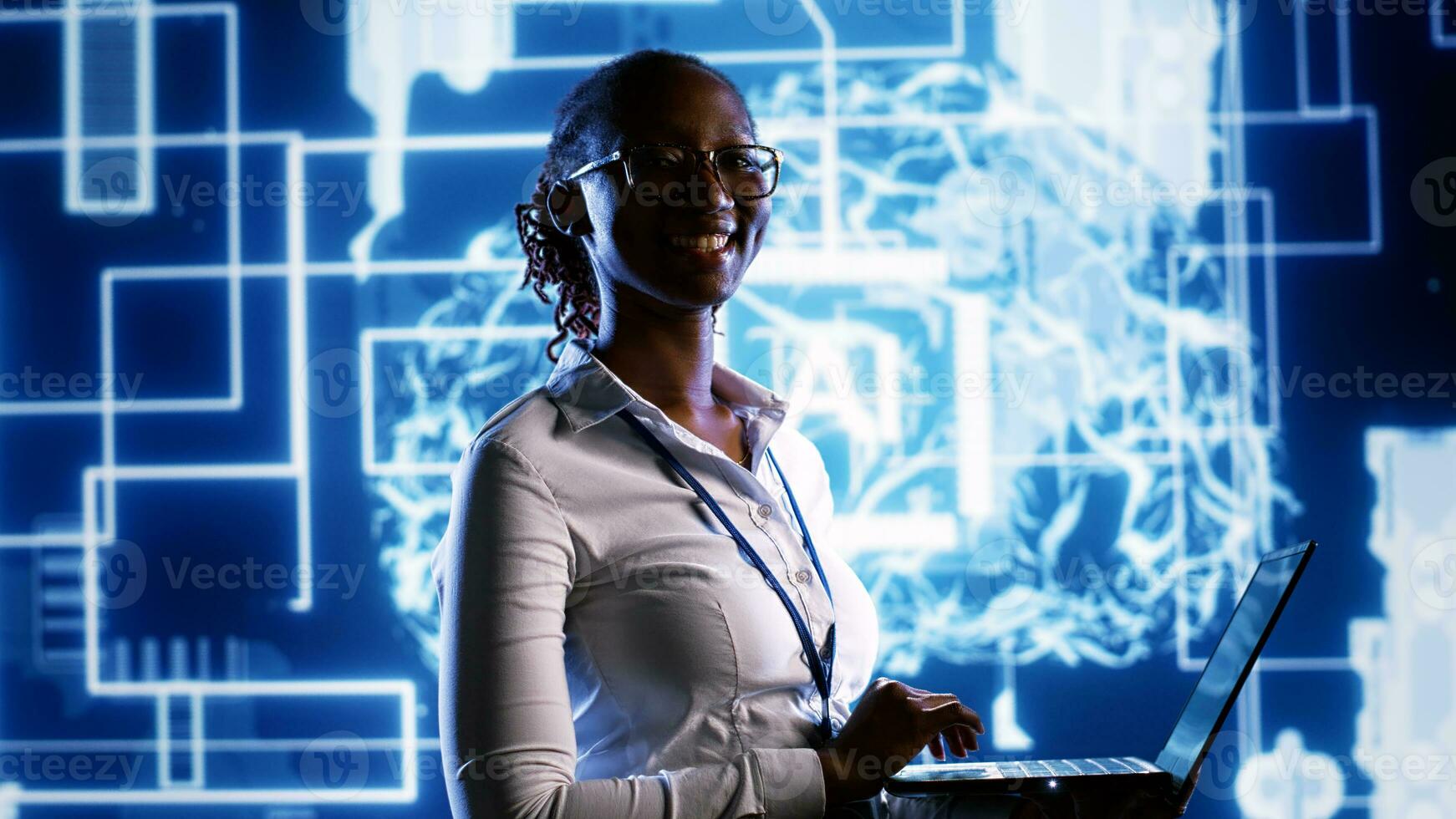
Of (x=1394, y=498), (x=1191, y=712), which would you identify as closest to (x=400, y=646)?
(x=1191, y=712)

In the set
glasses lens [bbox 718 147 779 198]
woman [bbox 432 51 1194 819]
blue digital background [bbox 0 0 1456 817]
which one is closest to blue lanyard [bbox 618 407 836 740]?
woman [bbox 432 51 1194 819]

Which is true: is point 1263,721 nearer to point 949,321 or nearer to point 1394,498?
point 1394,498

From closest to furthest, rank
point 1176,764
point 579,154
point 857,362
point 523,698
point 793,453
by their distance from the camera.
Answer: point 523,698
point 1176,764
point 579,154
point 793,453
point 857,362

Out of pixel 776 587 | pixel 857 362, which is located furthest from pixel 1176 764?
pixel 857 362

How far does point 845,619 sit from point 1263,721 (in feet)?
4.70

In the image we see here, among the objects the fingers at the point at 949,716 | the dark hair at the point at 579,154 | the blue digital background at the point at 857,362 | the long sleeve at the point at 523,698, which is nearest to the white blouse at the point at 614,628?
the long sleeve at the point at 523,698

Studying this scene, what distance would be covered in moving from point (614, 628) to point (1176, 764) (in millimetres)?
508

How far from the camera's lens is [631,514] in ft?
3.36

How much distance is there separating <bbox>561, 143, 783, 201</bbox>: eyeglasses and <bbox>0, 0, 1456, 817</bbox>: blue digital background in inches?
45.0

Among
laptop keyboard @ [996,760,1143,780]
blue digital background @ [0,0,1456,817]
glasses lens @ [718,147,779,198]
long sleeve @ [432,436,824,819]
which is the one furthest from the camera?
blue digital background @ [0,0,1456,817]

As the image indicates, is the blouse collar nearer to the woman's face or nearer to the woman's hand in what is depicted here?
the woman's face

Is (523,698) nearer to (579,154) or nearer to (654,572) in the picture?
(654,572)

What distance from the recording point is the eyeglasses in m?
1.11

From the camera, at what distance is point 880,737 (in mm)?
980
